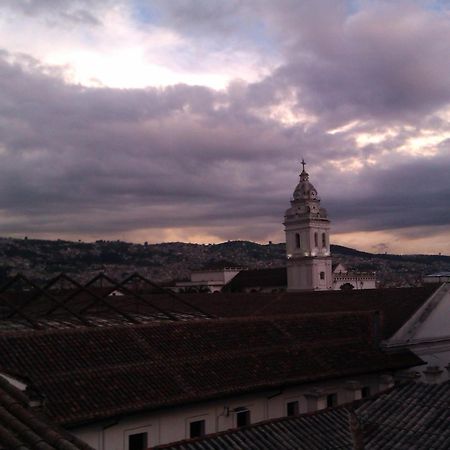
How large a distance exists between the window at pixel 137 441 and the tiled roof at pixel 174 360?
1.01 meters

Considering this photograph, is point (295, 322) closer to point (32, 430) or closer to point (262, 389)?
point (262, 389)

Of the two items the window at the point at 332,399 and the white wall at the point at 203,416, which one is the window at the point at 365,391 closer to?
the white wall at the point at 203,416

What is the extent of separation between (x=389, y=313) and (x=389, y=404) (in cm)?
1728

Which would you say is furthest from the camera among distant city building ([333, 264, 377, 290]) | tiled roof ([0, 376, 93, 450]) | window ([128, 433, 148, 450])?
distant city building ([333, 264, 377, 290])

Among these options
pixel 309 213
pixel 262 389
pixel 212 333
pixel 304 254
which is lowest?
pixel 262 389

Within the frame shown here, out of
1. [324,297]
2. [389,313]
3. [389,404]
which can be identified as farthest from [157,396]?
[324,297]

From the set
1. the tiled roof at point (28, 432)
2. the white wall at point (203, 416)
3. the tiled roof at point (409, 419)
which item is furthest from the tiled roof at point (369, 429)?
the white wall at point (203, 416)

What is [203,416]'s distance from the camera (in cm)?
1623

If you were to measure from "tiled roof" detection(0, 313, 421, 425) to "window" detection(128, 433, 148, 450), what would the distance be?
3.31 ft

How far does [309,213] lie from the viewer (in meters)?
70.9

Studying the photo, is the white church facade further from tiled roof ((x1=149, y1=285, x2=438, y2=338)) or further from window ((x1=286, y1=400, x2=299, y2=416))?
window ((x1=286, y1=400, x2=299, y2=416))

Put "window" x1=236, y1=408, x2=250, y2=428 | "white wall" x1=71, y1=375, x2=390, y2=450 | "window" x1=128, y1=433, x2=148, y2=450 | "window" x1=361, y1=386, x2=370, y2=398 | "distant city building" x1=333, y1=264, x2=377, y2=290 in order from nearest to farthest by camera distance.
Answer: "white wall" x1=71, y1=375, x2=390, y2=450 → "window" x1=128, y1=433, x2=148, y2=450 → "window" x1=236, y1=408, x2=250, y2=428 → "window" x1=361, y1=386, x2=370, y2=398 → "distant city building" x1=333, y1=264, x2=377, y2=290

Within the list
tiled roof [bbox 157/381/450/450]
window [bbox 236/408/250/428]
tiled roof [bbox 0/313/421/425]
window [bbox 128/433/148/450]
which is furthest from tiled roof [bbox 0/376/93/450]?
window [bbox 236/408/250/428]

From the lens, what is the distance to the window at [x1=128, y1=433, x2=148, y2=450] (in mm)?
14844
